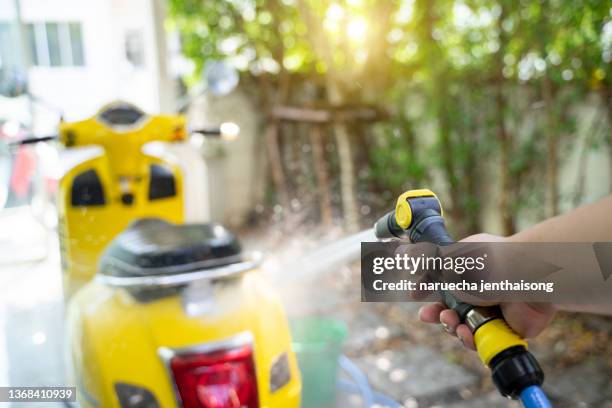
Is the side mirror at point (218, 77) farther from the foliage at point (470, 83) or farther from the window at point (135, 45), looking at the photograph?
the window at point (135, 45)

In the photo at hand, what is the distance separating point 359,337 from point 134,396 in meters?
1.79

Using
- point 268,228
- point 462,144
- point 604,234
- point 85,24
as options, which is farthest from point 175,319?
point 85,24

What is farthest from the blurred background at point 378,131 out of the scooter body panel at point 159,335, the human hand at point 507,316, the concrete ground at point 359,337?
the human hand at point 507,316

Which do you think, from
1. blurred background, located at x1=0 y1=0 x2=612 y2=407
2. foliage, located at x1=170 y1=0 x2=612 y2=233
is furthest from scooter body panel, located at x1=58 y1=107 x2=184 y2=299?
foliage, located at x1=170 y1=0 x2=612 y2=233

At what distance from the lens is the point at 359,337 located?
247cm

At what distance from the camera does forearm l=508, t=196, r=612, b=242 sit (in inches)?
20.4

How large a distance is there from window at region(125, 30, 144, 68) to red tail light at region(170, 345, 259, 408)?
2979 mm

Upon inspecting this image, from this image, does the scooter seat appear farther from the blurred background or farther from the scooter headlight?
the blurred background

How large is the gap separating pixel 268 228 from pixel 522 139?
59.6 inches

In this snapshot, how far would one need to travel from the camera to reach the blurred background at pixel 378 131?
1707 mm

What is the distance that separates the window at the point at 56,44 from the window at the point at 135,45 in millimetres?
286

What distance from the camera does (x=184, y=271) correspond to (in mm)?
837

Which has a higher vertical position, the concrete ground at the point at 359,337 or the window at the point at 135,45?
the window at the point at 135,45

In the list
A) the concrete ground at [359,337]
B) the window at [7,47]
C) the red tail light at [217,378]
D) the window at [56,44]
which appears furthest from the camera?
the window at [56,44]
